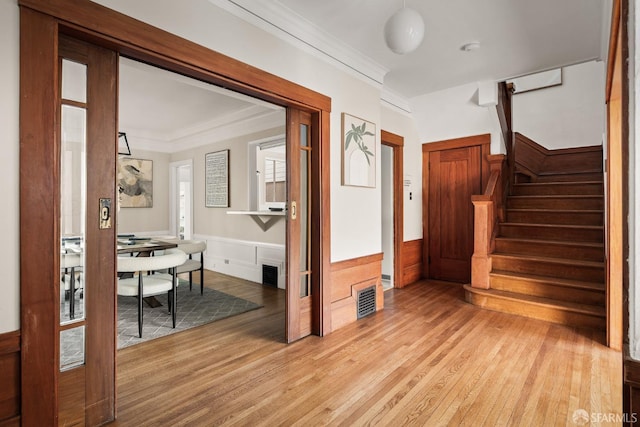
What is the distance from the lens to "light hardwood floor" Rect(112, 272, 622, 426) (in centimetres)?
190

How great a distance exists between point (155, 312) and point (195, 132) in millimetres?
Answer: 3650

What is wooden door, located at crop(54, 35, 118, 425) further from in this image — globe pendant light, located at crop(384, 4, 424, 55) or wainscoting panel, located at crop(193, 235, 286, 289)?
wainscoting panel, located at crop(193, 235, 286, 289)

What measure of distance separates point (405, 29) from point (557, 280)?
3161mm

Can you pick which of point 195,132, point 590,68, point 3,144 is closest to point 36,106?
point 3,144

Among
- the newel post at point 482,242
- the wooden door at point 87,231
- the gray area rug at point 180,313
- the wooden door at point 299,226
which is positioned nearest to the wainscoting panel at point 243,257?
the gray area rug at point 180,313

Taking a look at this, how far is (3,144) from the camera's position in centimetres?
144

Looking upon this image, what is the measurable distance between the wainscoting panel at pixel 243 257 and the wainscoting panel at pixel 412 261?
5.77 feet

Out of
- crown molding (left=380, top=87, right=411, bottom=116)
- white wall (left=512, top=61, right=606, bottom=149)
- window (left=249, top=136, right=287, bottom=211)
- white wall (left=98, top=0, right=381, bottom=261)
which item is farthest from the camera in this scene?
white wall (left=512, top=61, right=606, bottom=149)

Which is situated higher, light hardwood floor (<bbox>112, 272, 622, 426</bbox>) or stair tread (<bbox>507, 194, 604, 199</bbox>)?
stair tread (<bbox>507, 194, 604, 199</bbox>)

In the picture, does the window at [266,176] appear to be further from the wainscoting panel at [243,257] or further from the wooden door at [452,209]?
the wooden door at [452,209]

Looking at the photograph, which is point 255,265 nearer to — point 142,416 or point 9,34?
point 142,416

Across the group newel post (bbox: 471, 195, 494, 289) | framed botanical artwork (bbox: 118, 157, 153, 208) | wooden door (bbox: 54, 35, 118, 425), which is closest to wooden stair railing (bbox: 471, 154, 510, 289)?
newel post (bbox: 471, 195, 494, 289)

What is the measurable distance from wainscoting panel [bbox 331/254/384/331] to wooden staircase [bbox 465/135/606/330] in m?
1.26

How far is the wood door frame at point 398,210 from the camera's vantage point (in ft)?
15.9
